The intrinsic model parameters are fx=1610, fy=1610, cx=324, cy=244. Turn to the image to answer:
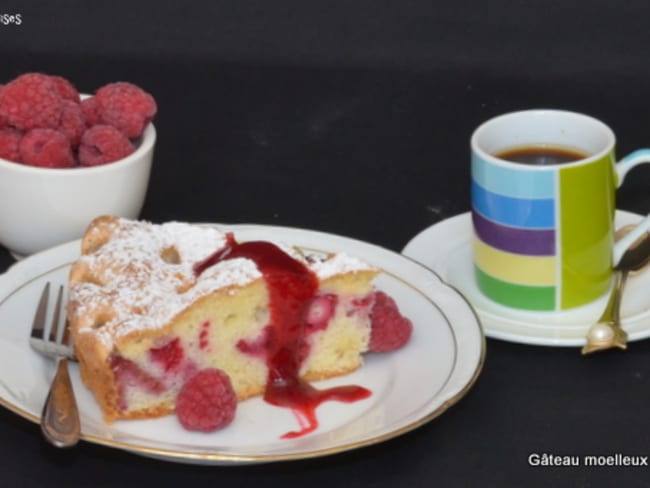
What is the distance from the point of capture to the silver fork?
6.19 ft

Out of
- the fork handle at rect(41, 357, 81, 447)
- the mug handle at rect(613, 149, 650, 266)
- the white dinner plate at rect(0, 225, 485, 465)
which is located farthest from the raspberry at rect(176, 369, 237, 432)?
the mug handle at rect(613, 149, 650, 266)

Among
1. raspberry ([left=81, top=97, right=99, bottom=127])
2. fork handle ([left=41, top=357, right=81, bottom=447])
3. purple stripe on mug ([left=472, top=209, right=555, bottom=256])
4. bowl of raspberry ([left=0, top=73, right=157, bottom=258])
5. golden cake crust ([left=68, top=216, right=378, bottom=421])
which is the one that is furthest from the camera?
raspberry ([left=81, top=97, right=99, bottom=127])

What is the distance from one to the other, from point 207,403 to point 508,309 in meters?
0.53

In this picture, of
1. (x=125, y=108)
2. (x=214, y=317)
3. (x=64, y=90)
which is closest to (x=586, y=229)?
(x=214, y=317)

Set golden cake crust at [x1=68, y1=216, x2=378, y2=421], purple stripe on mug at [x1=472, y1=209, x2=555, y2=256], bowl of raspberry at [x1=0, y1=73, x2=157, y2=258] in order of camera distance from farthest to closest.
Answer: bowl of raspberry at [x1=0, y1=73, x2=157, y2=258] → purple stripe on mug at [x1=472, y1=209, x2=555, y2=256] → golden cake crust at [x1=68, y1=216, x2=378, y2=421]

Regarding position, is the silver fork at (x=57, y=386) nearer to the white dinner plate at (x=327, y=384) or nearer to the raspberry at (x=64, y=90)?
the white dinner plate at (x=327, y=384)

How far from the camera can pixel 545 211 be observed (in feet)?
7.32

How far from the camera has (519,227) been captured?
7.39 feet

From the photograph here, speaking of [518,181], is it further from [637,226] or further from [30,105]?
[30,105]

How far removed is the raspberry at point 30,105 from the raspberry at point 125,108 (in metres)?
0.08

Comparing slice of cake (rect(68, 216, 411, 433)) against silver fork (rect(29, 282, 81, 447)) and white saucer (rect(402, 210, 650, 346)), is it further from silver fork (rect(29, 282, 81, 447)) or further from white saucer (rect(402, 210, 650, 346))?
white saucer (rect(402, 210, 650, 346))

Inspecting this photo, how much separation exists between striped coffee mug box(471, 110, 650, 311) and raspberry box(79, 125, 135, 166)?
1.72 ft

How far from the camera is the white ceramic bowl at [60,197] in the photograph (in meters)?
2.35

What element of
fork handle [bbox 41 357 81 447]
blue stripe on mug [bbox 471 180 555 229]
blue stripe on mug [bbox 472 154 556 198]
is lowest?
fork handle [bbox 41 357 81 447]
